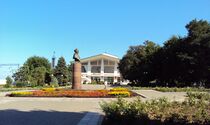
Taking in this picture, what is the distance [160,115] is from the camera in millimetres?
12344

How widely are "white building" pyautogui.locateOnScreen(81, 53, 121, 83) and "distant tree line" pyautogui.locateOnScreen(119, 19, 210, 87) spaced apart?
2076 inches

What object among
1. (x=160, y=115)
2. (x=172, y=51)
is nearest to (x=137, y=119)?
(x=160, y=115)

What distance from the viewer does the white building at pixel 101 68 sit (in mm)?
120750

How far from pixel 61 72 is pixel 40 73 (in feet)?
69.8

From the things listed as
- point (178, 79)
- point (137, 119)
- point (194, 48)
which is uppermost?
point (194, 48)

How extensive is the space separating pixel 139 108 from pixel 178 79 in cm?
4338

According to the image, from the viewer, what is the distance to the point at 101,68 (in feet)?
398

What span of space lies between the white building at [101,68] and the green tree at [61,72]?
31193mm

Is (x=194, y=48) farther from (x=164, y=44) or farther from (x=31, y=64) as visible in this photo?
(x=31, y=64)

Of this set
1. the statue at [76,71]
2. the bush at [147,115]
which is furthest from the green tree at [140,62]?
the bush at [147,115]

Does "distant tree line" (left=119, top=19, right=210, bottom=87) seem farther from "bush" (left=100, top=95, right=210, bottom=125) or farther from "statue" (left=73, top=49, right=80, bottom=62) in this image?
"bush" (left=100, top=95, right=210, bottom=125)

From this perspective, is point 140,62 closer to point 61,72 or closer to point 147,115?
point 61,72

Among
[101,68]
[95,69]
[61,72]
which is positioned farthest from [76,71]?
[95,69]

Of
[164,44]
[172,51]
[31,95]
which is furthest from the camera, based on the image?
[164,44]
